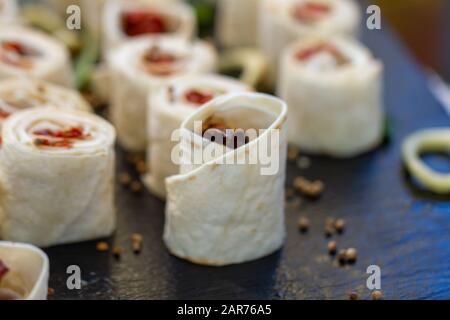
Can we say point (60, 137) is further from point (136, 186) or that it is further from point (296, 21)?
point (296, 21)

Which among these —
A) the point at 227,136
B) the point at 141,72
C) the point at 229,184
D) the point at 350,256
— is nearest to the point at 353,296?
the point at 350,256

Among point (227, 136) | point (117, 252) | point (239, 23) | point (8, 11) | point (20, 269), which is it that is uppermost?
point (227, 136)

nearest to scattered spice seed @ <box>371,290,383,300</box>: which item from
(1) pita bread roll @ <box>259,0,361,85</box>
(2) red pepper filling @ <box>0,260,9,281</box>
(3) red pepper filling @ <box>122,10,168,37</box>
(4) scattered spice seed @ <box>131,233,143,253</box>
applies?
(4) scattered spice seed @ <box>131,233,143,253</box>

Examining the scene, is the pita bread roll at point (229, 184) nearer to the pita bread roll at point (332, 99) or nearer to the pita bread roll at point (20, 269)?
the pita bread roll at point (20, 269)

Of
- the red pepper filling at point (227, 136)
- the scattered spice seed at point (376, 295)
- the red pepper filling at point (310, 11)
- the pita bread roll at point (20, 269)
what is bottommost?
the scattered spice seed at point (376, 295)

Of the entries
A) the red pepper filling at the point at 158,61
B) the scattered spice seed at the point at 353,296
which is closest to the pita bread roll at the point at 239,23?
the red pepper filling at the point at 158,61

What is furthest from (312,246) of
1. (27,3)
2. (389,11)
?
(389,11)

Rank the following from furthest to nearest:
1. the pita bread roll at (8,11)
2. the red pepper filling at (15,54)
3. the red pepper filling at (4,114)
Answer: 1. the pita bread roll at (8,11)
2. the red pepper filling at (15,54)
3. the red pepper filling at (4,114)

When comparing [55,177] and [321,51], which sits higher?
[321,51]
